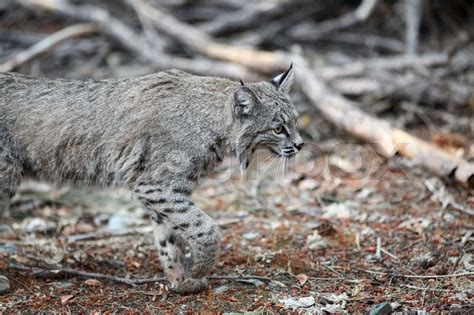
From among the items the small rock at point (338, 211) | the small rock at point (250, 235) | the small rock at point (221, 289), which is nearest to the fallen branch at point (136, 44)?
the small rock at point (338, 211)

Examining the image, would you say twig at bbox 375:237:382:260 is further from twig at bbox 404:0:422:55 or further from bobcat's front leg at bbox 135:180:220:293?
twig at bbox 404:0:422:55

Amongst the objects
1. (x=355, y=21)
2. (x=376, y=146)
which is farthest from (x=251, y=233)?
(x=355, y=21)

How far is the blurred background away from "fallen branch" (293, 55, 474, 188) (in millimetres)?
22

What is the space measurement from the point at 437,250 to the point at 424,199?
4.72 feet

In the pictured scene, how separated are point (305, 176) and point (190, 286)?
3390 millimetres

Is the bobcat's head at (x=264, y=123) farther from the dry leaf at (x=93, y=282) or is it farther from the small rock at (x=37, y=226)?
the small rock at (x=37, y=226)

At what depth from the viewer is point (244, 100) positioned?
5.32 meters

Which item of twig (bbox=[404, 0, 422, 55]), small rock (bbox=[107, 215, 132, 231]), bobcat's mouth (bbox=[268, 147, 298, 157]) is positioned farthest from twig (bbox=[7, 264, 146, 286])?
twig (bbox=[404, 0, 422, 55])

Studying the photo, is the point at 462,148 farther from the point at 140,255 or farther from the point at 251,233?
the point at 140,255

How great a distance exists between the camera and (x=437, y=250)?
5.64 meters

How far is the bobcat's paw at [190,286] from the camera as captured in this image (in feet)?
17.1

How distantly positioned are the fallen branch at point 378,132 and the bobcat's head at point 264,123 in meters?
2.01

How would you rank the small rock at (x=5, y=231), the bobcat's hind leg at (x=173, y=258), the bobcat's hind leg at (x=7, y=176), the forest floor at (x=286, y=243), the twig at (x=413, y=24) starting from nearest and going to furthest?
the forest floor at (x=286, y=243) → the bobcat's hind leg at (x=173, y=258) → the bobcat's hind leg at (x=7, y=176) → the small rock at (x=5, y=231) → the twig at (x=413, y=24)

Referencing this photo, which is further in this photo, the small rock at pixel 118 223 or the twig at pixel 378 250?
the small rock at pixel 118 223
